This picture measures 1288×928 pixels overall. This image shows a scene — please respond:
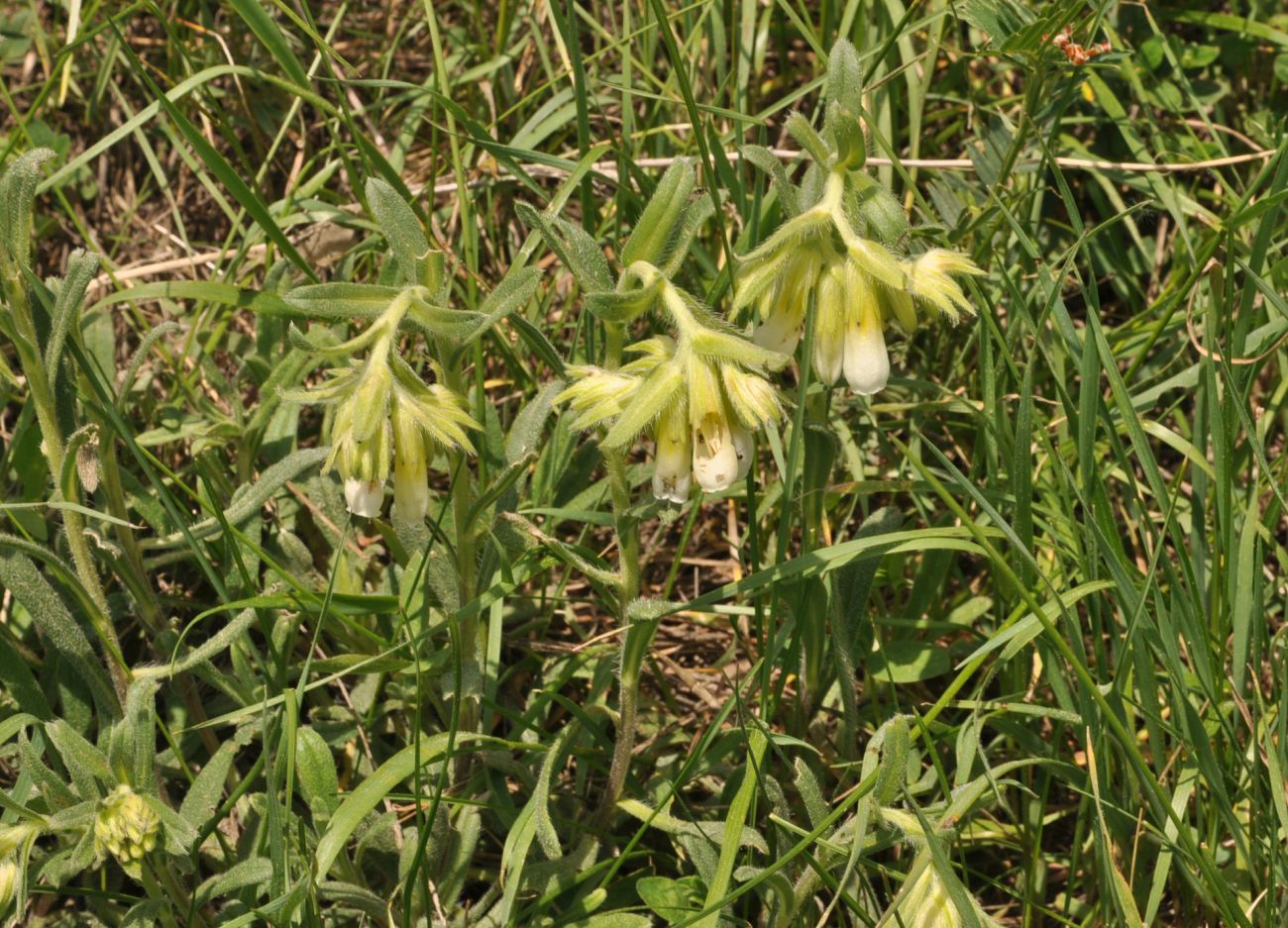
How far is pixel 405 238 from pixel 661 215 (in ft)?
1.41

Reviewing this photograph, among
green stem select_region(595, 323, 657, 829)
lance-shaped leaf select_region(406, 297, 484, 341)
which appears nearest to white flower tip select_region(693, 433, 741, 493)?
green stem select_region(595, 323, 657, 829)

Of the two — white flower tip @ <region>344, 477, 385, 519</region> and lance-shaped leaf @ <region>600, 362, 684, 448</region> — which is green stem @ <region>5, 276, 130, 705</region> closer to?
white flower tip @ <region>344, 477, 385, 519</region>

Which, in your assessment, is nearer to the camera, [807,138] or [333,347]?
[333,347]

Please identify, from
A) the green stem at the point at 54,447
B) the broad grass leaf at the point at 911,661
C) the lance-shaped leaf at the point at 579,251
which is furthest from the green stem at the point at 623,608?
the green stem at the point at 54,447

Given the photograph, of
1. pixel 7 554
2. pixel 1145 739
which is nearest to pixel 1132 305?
pixel 1145 739

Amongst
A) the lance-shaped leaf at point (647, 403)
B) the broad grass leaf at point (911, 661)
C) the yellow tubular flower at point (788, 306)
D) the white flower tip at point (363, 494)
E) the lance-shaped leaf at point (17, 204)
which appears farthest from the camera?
the broad grass leaf at point (911, 661)

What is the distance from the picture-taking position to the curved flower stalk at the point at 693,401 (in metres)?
2.04

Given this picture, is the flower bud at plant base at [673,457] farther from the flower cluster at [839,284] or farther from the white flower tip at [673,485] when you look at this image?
the flower cluster at [839,284]

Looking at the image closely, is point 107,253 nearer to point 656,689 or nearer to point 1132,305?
point 656,689

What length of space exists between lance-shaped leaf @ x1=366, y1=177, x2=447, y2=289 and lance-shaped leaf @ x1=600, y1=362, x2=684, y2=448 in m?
0.40

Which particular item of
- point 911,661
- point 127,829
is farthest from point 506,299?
point 911,661

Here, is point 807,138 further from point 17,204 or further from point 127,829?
point 127,829

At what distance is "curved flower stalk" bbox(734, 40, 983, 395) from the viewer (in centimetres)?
216

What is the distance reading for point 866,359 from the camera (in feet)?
7.12
